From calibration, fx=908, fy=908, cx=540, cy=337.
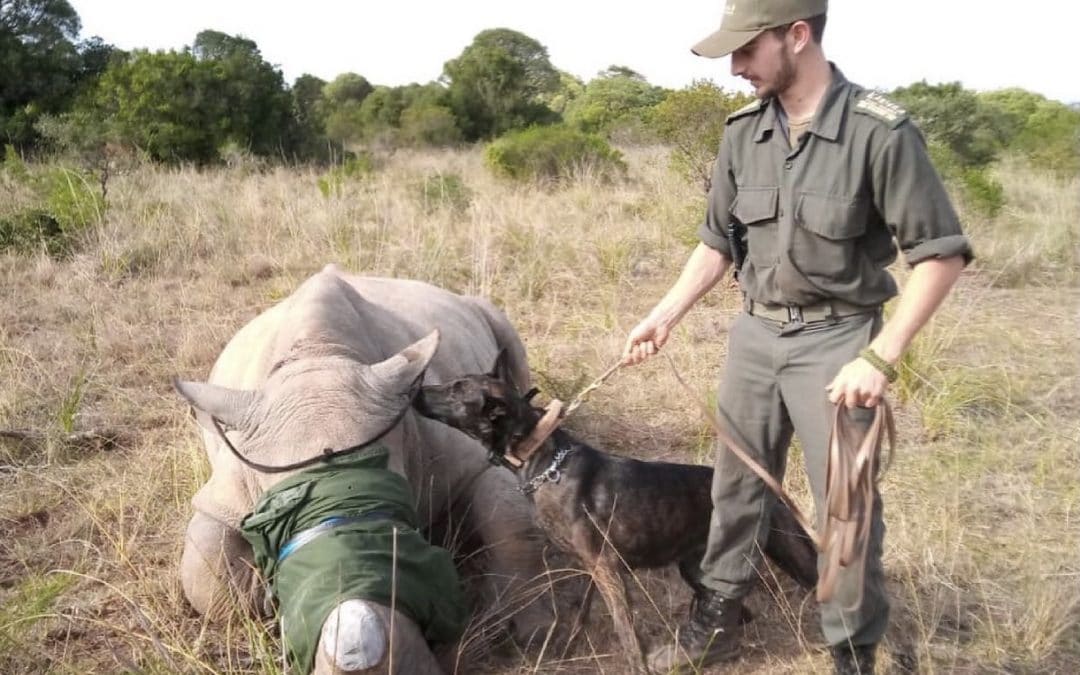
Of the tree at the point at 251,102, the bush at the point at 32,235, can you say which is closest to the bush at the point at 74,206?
the bush at the point at 32,235

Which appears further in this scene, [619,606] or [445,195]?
[445,195]

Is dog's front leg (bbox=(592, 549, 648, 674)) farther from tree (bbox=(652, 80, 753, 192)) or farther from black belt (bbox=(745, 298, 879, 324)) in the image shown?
tree (bbox=(652, 80, 753, 192))

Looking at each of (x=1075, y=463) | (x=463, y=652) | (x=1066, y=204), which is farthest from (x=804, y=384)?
(x=1066, y=204)

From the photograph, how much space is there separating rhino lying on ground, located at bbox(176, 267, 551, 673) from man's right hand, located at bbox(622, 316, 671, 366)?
82 centimetres

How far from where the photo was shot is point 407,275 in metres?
8.71

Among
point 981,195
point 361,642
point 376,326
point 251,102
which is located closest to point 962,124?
point 981,195

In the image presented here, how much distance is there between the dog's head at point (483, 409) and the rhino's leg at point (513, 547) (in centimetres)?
60

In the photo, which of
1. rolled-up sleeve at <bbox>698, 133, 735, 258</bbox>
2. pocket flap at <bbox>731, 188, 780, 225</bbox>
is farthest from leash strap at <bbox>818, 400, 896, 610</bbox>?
rolled-up sleeve at <bbox>698, 133, 735, 258</bbox>

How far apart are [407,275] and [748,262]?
5.85 metres

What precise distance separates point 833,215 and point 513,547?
2035mm

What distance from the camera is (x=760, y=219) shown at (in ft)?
10.1

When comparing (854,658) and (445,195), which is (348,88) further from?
(854,658)

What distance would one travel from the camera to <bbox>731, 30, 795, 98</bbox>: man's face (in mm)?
2797

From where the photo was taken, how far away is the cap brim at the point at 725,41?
2.76 m
